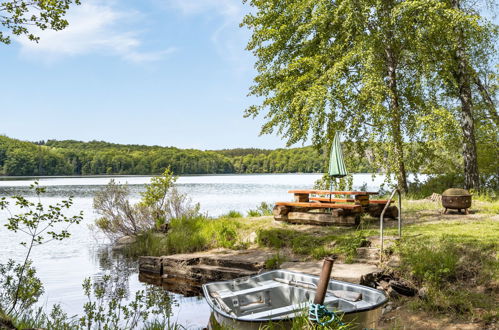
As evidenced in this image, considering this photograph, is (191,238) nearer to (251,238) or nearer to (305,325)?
(251,238)

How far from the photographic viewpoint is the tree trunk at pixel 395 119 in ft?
45.3

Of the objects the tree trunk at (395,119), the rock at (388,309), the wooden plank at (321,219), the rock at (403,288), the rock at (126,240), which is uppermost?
the tree trunk at (395,119)

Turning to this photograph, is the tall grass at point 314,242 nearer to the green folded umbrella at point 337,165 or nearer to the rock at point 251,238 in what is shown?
the rock at point 251,238

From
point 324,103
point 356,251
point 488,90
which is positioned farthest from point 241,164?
point 356,251

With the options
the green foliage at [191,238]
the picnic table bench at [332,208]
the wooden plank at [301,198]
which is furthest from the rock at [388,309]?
the wooden plank at [301,198]

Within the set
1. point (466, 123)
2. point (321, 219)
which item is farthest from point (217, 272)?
point (466, 123)

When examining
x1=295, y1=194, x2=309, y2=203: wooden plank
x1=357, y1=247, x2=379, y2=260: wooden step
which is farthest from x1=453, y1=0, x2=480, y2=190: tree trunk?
x1=357, y1=247, x2=379, y2=260: wooden step

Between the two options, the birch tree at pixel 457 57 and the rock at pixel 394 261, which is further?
the birch tree at pixel 457 57

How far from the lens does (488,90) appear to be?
20406 mm

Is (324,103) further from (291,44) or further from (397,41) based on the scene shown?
(291,44)

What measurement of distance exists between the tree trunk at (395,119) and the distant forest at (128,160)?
143 feet

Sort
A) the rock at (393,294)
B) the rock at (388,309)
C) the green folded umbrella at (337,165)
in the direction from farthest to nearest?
1. the green folded umbrella at (337,165)
2. the rock at (393,294)
3. the rock at (388,309)

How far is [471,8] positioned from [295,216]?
41.9 ft

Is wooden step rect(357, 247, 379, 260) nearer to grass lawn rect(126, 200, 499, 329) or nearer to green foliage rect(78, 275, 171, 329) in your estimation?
grass lawn rect(126, 200, 499, 329)
